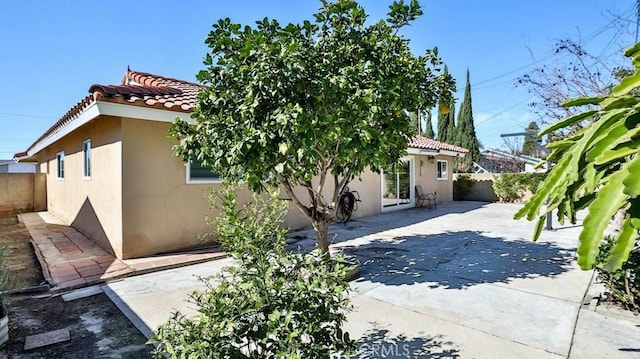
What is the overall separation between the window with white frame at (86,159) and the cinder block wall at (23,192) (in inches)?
354

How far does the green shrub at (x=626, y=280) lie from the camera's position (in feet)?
13.0

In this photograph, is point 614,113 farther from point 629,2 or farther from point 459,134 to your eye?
point 459,134

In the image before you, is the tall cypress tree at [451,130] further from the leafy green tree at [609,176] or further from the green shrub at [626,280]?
the leafy green tree at [609,176]

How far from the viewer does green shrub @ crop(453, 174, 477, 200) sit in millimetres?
20602

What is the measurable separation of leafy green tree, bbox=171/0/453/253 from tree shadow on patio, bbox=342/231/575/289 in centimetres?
200

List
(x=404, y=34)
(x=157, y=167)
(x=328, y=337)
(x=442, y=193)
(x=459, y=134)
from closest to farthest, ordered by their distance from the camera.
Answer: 1. (x=328, y=337)
2. (x=404, y=34)
3. (x=157, y=167)
4. (x=442, y=193)
5. (x=459, y=134)

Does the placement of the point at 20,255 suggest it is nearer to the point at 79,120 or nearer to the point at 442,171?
the point at 79,120

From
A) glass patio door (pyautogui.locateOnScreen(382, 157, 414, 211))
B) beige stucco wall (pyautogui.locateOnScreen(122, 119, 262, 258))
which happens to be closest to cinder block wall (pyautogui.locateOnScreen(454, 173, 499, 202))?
glass patio door (pyautogui.locateOnScreen(382, 157, 414, 211))

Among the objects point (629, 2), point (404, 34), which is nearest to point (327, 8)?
point (404, 34)

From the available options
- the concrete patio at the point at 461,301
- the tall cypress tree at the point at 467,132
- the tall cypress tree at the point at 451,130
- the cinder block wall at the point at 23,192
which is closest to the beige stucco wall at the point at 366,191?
the concrete patio at the point at 461,301

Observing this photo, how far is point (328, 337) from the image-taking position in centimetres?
223

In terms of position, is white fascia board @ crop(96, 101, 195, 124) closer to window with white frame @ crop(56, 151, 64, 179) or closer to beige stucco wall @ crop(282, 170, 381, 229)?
beige stucco wall @ crop(282, 170, 381, 229)

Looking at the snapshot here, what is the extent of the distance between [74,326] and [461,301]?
514 centimetres

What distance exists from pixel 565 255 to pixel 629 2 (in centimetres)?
543
